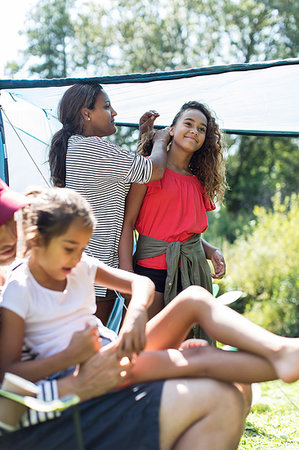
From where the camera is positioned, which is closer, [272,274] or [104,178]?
[104,178]

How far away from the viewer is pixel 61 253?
1.71m

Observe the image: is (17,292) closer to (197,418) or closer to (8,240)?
(8,240)

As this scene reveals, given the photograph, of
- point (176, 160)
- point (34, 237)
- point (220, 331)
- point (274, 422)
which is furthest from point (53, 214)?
point (274, 422)

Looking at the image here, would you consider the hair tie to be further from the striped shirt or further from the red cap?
the red cap

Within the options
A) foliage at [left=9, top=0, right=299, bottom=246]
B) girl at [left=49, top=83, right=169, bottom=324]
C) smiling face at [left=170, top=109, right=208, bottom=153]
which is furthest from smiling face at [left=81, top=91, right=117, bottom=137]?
foliage at [left=9, top=0, right=299, bottom=246]

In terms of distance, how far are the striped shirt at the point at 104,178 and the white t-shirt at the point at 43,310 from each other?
31.4 inches

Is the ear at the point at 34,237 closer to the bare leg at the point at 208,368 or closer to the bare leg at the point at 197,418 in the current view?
the bare leg at the point at 208,368

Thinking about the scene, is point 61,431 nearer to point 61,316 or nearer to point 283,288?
point 61,316

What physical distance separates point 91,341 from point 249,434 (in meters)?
1.82

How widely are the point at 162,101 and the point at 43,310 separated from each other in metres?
1.78

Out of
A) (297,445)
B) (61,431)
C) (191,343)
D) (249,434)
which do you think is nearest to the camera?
(61,431)

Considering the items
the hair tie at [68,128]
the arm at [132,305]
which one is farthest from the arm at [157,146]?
the arm at [132,305]

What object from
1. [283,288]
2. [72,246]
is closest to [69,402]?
[72,246]

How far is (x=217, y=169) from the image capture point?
2.98 metres
